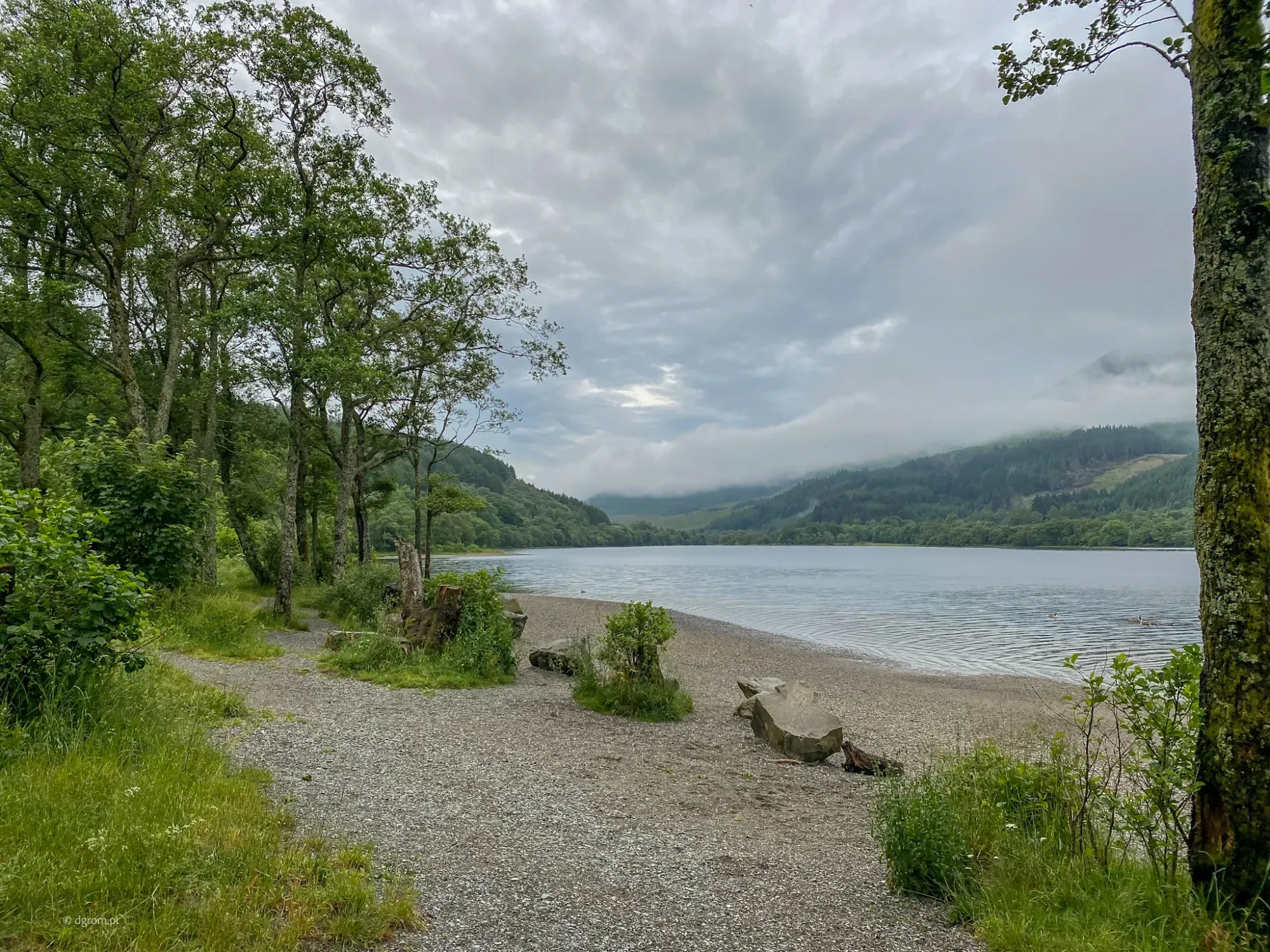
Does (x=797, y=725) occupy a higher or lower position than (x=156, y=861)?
lower

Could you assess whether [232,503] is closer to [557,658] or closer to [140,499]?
[140,499]

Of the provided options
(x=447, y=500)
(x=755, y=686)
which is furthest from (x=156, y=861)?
(x=447, y=500)

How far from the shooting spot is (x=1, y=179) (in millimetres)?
16297

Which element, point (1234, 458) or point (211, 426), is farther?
point (211, 426)

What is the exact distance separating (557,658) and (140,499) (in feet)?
27.5

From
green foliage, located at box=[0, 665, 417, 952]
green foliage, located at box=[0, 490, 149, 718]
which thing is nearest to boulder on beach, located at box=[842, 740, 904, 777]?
green foliage, located at box=[0, 665, 417, 952]

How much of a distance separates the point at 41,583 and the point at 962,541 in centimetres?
19520

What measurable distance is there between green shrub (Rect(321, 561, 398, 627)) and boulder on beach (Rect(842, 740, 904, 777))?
14.0 metres

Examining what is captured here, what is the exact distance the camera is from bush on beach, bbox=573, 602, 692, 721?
11195 millimetres

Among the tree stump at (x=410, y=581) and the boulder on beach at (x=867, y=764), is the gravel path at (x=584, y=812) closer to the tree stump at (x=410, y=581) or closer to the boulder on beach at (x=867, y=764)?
the boulder on beach at (x=867, y=764)

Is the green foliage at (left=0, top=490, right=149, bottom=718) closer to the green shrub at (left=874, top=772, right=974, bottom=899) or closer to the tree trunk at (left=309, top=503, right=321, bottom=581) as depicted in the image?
the green shrub at (left=874, top=772, right=974, bottom=899)

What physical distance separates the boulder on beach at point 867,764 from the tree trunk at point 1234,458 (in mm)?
4860

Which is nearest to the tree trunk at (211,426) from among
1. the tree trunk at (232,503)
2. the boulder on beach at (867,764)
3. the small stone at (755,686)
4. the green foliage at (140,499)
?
the tree trunk at (232,503)

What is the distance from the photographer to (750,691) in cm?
1320
